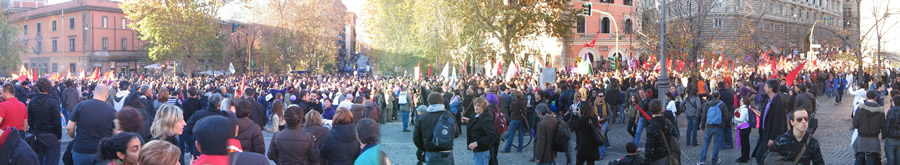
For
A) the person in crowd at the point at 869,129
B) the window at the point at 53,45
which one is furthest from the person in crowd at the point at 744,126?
the window at the point at 53,45

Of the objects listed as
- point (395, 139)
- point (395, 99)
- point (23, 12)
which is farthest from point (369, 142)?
point (23, 12)

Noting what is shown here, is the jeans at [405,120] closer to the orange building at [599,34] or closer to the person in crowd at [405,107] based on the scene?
the person in crowd at [405,107]

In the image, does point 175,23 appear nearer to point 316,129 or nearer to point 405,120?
point 405,120

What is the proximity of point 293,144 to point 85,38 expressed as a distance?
2458 inches

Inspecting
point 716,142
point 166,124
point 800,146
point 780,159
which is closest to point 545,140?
point 780,159

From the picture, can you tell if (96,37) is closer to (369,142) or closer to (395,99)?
(395,99)

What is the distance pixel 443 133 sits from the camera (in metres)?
6.71

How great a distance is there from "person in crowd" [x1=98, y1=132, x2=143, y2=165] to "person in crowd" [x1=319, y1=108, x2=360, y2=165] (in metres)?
1.75

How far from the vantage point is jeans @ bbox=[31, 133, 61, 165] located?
23.2ft

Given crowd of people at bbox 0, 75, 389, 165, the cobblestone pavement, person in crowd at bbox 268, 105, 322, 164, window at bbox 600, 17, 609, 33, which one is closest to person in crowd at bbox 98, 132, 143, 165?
crowd of people at bbox 0, 75, 389, 165

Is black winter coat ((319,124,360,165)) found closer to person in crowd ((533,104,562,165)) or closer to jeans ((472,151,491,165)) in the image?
jeans ((472,151,491,165))

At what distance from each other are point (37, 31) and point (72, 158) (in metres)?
69.8

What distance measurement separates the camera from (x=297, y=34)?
48.7m

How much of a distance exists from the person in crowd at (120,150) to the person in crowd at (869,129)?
7523 mm
